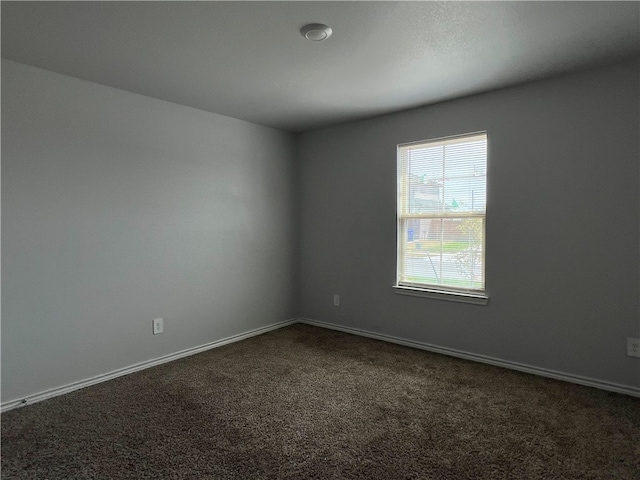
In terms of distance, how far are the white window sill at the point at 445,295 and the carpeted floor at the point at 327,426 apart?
54 cm

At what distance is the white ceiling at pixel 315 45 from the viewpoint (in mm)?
2002

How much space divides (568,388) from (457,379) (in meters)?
0.74

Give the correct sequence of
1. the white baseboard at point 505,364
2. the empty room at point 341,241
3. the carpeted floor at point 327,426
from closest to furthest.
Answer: the carpeted floor at point 327,426 < the empty room at point 341,241 < the white baseboard at point 505,364

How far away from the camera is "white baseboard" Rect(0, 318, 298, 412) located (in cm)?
261

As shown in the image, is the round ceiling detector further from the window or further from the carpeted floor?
the carpeted floor

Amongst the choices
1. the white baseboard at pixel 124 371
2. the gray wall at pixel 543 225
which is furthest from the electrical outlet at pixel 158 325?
the gray wall at pixel 543 225

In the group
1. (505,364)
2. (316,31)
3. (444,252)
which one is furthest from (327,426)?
(316,31)

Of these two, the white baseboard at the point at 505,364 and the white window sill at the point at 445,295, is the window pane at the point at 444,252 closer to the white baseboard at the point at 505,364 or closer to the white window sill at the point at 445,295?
the white window sill at the point at 445,295

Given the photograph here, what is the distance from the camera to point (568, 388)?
9.18ft

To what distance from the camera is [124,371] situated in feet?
10.3

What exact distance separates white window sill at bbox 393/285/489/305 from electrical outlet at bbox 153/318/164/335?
2172 millimetres

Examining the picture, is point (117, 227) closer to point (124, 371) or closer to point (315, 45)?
point (124, 371)

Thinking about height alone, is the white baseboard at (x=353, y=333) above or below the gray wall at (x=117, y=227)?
below

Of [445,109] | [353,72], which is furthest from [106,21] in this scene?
[445,109]
